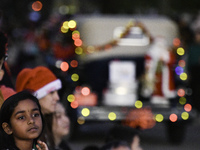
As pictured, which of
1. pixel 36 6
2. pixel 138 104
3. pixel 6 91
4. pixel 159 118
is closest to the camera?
pixel 6 91

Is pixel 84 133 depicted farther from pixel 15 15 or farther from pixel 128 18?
pixel 15 15

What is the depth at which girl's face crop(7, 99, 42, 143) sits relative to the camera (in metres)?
3.89

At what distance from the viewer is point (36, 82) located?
532 centimetres

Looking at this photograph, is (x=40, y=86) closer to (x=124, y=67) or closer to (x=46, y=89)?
(x=46, y=89)

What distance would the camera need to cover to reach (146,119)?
11.7 metres

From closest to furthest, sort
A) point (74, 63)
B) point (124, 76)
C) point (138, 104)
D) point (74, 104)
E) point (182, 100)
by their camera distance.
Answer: point (74, 104) → point (138, 104) → point (182, 100) → point (124, 76) → point (74, 63)

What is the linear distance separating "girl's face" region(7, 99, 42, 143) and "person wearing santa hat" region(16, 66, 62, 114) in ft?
3.96

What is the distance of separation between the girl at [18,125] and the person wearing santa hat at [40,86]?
1.23 meters

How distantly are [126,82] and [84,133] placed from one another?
1722mm

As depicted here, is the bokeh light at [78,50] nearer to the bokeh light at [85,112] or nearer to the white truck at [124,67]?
the white truck at [124,67]

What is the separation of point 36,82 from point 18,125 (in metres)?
1.44

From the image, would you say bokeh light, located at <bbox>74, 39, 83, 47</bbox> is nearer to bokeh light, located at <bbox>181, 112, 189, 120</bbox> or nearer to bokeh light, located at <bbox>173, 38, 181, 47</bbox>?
bokeh light, located at <bbox>173, 38, 181, 47</bbox>

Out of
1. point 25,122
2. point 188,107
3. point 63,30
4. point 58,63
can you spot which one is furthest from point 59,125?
point 63,30

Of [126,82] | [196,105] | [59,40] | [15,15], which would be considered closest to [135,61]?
[126,82]
